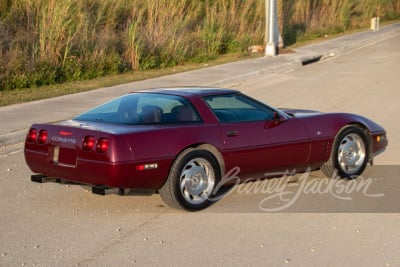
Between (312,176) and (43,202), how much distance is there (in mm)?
3027

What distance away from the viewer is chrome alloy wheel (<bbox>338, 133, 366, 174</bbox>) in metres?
8.19

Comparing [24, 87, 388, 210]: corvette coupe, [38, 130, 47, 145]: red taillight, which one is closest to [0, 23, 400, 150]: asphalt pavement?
[38, 130, 47, 145]: red taillight

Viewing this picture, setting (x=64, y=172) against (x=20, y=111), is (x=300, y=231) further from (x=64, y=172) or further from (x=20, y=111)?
(x=20, y=111)

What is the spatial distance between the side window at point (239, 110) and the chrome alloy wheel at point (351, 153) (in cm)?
103

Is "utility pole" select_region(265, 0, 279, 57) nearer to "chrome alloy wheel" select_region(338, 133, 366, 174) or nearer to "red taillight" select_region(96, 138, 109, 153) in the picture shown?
"chrome alloy wheel" select_region(338, 133, 366, 174)

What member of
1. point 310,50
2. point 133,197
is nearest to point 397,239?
point 133,197

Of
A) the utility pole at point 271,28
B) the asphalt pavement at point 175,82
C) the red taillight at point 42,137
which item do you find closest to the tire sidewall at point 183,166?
the red taillight at point 42,137

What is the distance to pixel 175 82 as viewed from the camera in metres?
17.8

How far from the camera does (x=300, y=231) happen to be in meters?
6.29

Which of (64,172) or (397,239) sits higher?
(64,172)

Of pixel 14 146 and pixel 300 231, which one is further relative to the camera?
pixel 14 146

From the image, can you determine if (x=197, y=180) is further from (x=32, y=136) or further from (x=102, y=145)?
(x=32, y=136)

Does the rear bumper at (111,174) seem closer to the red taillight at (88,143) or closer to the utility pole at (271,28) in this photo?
the red taillight at (88,143)

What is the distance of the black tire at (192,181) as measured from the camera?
677 centimetres
